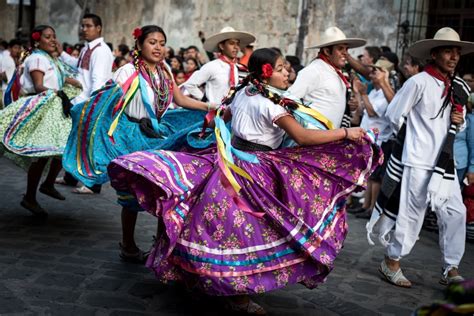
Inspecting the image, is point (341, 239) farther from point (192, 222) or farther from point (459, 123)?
point (459, 123)

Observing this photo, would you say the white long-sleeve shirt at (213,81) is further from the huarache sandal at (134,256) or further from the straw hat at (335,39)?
the huarache sandal at (134,256)

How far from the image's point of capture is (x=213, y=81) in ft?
29.7

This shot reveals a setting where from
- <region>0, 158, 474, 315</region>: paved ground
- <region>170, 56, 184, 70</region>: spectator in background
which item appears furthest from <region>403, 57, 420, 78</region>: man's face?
<region>170, 56, 184, 70</region>: spectator in background

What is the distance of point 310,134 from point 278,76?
1.69 feet

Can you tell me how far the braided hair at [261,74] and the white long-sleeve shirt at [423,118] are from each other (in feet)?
4.60

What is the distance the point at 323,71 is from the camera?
7.25 meters

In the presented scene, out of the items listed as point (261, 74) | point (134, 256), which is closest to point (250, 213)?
point (261, 74)

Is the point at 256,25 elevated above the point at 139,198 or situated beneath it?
elevated above

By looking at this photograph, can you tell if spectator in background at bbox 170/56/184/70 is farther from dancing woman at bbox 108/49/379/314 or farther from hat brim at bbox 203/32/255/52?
dancing woman at bbox 108/49/379/314

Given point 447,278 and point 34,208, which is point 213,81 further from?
point 447,278

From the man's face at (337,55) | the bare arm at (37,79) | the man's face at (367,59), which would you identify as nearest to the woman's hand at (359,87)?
the man's face at (367,59)

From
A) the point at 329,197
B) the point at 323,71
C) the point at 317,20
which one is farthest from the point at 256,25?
the point at 329,197

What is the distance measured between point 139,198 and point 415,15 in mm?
9005

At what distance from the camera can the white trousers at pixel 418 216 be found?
6.31m
